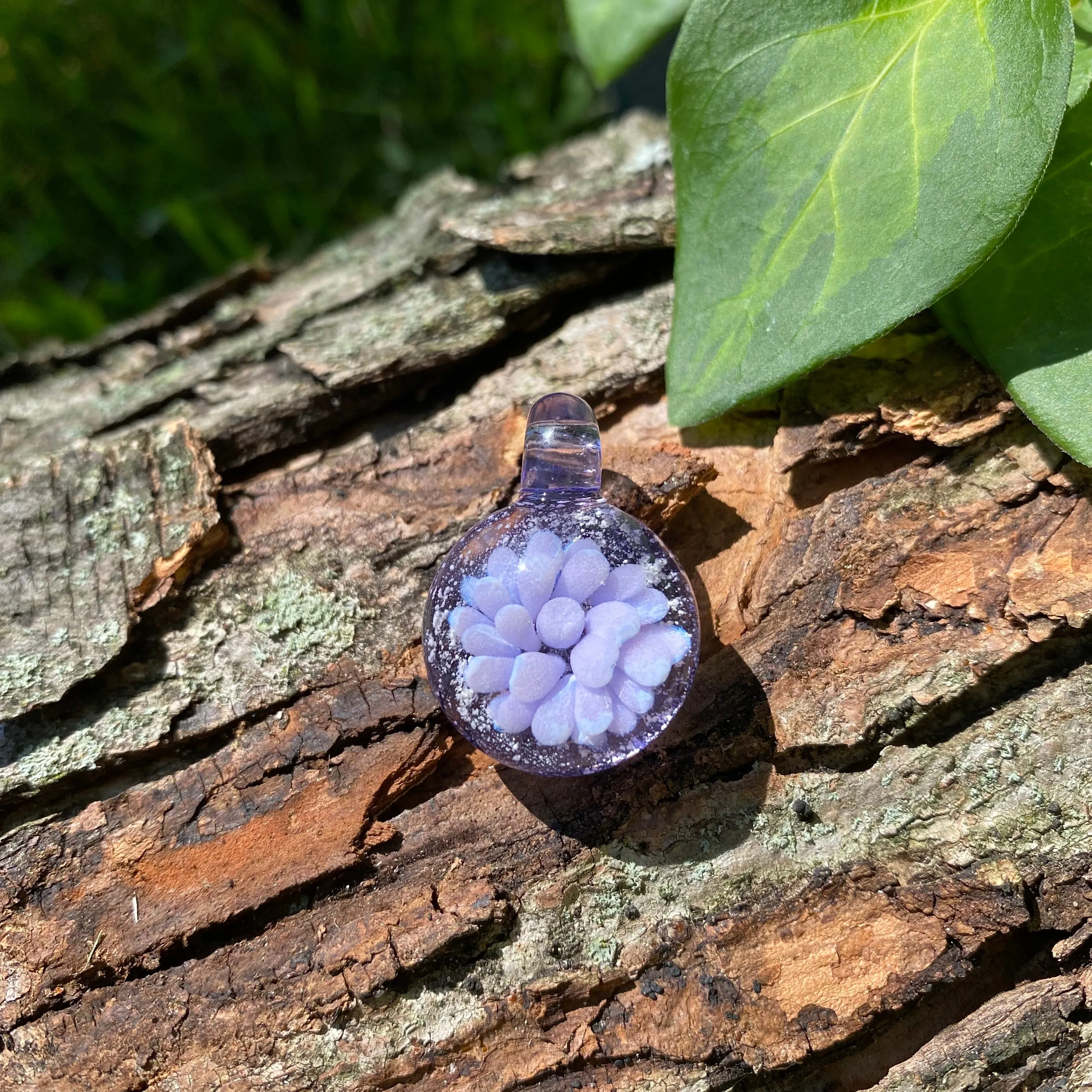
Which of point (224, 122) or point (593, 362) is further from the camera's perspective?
point (224, 122)

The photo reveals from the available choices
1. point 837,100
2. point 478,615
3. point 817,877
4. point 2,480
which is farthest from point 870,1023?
point 2,480

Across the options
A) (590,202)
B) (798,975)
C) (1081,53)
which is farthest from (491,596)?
(1081,53)

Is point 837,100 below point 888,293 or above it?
above

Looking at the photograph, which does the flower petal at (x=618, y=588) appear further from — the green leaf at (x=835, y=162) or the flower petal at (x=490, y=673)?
the green leaf at (x=835, y=162)

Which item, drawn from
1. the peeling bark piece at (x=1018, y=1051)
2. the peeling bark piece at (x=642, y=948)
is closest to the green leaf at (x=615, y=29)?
the peeling bark piece at (x=642, y=948)

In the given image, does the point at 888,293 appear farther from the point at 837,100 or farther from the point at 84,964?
the point at 84,964

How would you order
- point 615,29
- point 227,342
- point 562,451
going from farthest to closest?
point 227,342 < point 615,29 < point 562,451

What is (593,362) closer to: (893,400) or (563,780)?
(893,400)
